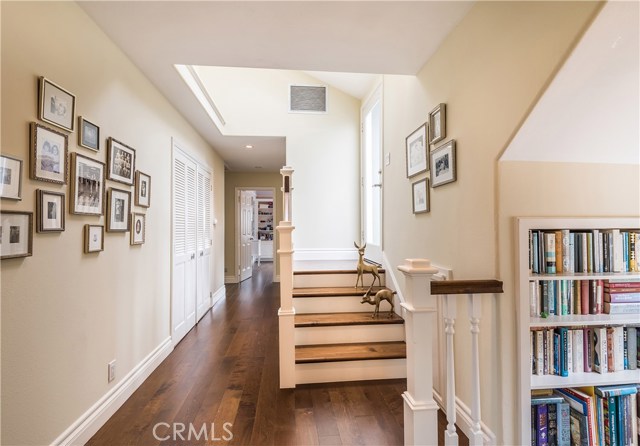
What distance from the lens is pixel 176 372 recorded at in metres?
2.64

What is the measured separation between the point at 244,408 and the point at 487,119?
2.29 meters

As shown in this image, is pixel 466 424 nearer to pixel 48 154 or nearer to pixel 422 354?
pixel 422 354

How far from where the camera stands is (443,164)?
1994 millimetres

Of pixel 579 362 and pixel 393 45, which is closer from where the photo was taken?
pixel 579 362

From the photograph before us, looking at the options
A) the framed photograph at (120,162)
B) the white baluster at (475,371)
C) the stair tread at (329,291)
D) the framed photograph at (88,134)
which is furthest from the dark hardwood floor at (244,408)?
the framed photograph at (88,134)

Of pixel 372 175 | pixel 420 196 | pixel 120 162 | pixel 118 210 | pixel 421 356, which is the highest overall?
pixel 372 175

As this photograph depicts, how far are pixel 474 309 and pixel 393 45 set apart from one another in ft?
5.60

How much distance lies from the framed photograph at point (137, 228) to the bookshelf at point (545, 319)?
2.52 metres

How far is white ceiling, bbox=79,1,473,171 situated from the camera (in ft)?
5.55

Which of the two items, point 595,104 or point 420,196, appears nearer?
point 595,104

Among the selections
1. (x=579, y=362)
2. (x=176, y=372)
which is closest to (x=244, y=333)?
(x=176, y=372)

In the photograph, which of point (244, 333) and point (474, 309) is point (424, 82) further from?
point (244, 333)

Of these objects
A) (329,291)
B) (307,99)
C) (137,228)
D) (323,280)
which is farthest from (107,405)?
(307,99)

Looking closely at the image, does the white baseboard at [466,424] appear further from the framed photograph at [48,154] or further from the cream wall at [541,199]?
the framed photograph at [48,154]
